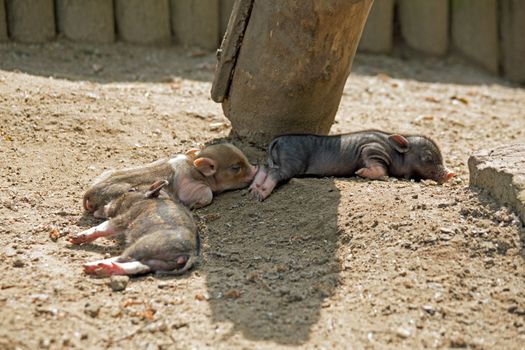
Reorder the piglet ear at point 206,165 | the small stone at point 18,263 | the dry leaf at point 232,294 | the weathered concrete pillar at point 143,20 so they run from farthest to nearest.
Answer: the weathered concrete pillar at point 143,20
the piglet ear at point 206,165
the small stone at point 18,263
the dry leaf at point 232,294

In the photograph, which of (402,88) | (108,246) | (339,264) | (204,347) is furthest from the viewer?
(402,88)

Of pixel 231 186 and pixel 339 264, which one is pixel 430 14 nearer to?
pixel 231 186

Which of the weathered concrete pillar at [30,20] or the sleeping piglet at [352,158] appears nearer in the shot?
the sleeping piglet at [352,158]

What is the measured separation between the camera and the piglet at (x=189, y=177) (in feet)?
20.0

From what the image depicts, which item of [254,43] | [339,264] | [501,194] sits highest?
[254,43]

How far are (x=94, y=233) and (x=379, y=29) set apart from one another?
6.32 metres

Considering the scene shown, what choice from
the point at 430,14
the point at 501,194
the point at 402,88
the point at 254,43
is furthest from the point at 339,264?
the point at 430,14

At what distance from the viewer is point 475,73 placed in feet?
36.6

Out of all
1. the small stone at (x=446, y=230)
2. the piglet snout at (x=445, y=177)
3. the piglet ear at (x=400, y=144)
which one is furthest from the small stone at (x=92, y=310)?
the piglet snout at (x=445, y=177)

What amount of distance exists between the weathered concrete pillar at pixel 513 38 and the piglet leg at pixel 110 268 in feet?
24.9

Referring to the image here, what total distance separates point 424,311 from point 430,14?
23.1 feet

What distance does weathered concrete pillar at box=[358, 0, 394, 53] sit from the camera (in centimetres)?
1074

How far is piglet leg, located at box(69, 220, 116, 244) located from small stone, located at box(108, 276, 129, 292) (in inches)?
27.8

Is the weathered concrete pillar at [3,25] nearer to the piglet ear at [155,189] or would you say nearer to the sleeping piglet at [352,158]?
the sleeping piglet at [352,158]
